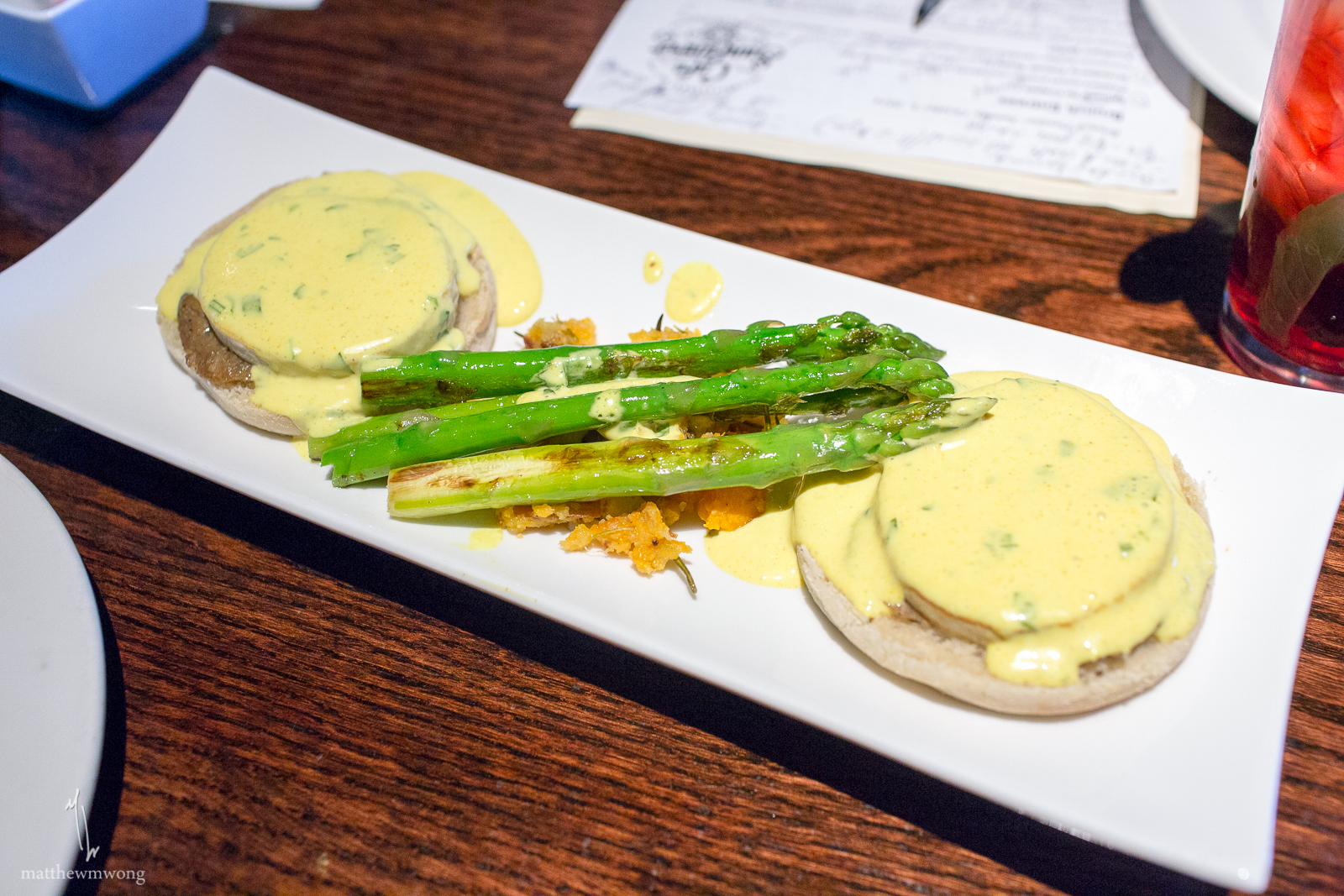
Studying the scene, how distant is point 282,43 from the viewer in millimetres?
5355

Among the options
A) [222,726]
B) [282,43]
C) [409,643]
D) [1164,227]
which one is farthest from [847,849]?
[282,43]

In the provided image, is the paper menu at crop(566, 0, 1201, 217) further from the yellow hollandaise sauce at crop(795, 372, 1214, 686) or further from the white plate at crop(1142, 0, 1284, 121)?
the yellow hollandaise sauce at crop(795, 372, 1214, 686)

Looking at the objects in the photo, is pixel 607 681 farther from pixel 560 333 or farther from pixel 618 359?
pixel 560 333

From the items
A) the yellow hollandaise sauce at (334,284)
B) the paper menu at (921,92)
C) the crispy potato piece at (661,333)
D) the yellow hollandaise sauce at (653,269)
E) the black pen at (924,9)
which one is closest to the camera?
the yellow hollandaise sauce at (334,284)

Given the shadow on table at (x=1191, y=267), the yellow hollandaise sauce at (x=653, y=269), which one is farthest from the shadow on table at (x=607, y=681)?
the shadow on table at (x=1191, y=267)

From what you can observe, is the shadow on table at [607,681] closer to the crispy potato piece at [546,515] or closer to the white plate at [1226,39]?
the crispy potato piece at [546,515]

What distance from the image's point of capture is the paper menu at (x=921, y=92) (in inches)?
168

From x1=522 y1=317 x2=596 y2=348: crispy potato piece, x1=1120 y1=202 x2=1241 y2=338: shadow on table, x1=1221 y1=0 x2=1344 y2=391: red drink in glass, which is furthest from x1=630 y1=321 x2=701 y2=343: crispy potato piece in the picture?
x1=1221 y1=0 x2=1344 y2=391: red drink in glass

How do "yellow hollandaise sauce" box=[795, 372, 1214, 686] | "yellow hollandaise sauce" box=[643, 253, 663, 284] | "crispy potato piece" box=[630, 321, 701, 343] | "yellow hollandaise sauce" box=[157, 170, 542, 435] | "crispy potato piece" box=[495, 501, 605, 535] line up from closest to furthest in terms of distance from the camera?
1. "yellow hollandaise sauce" box=[795, 372, 1214, 686]
2. "crispy potato piece" box=[495, 501, 605, 535]
3. "yellow hollandaise sauce" box=[157, 170, 542, 435]
4. "crispy potato piece" box=[630, 321, 701, 343]
5. "yellow hollandaise sauce" box=[643, 253, 663, 284]

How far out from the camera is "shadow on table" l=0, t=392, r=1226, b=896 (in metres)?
2.30

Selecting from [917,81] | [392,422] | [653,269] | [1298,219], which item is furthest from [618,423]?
[917,81]

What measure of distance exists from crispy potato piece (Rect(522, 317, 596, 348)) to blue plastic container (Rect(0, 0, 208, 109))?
3.03 metres

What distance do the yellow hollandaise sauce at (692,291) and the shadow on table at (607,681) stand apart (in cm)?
135

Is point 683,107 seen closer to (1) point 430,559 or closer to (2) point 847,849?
(1) point 430,559
